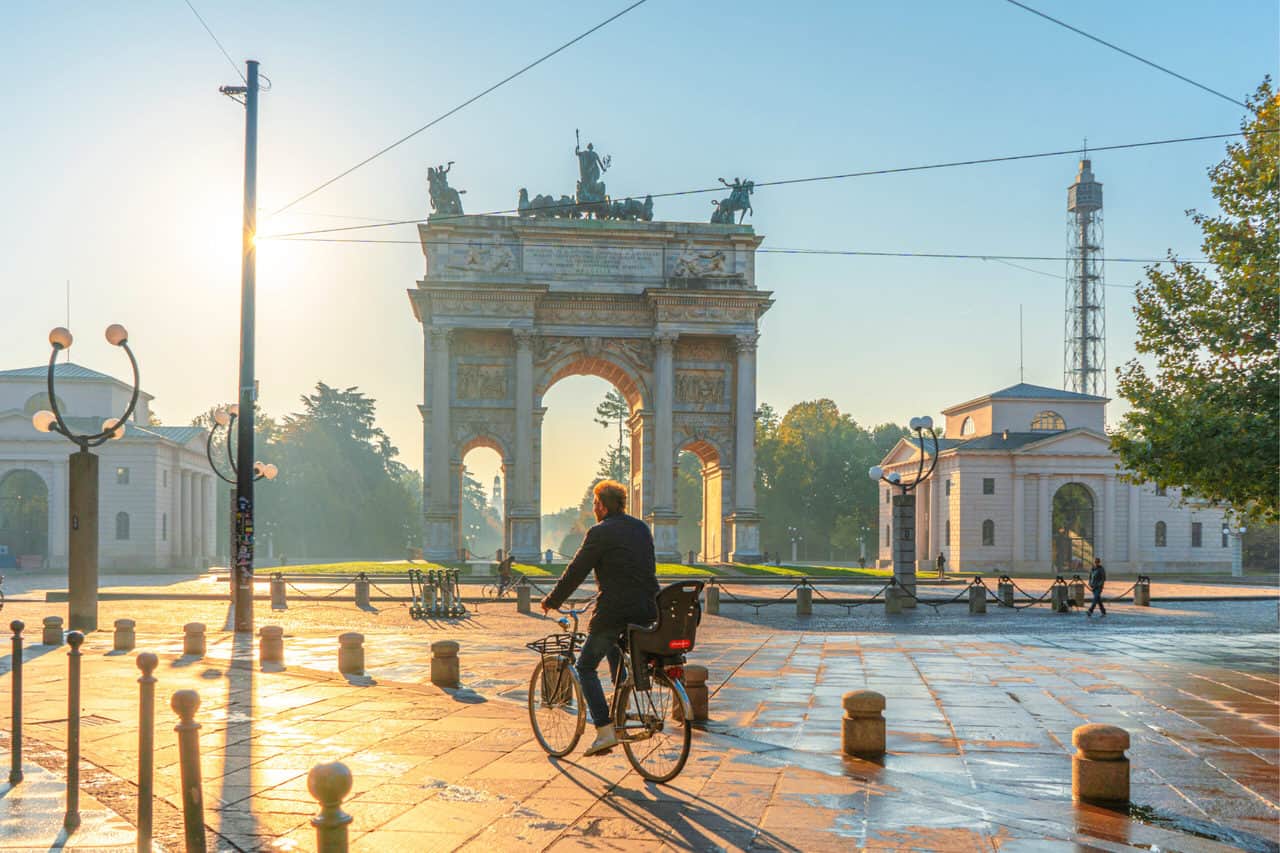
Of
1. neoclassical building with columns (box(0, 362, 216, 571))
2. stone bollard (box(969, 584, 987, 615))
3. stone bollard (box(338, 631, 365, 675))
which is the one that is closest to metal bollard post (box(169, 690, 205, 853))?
stone bollard (box(338, 631, 365, 675))

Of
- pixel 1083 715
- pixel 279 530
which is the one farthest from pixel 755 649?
pixel 279 530

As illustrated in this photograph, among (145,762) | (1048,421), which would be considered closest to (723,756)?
(145,762)

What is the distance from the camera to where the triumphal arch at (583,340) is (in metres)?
55.8

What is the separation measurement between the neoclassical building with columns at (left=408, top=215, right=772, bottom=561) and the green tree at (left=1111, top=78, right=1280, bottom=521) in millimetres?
33690

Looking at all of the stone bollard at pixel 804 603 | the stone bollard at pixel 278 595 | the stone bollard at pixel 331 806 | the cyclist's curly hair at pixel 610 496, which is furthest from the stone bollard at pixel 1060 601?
the stone bollard at pixel 331 806

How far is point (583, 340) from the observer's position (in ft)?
190

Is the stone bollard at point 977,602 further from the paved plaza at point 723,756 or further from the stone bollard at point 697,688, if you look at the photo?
the stone bollard at point 697,688

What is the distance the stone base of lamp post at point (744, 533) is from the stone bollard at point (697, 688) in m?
45.5

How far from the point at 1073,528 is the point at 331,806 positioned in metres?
74.6

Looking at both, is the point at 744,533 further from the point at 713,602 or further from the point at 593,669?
the point at 593,669

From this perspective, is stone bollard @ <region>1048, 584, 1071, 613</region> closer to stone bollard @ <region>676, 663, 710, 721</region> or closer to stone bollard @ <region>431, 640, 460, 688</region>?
stone bollard @ <region>431, 640, 460, 688</region>

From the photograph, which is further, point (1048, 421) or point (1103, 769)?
point (1048, 421)

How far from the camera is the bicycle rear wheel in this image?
896cm

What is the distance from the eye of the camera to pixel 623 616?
8352 millimetres
